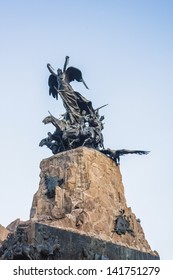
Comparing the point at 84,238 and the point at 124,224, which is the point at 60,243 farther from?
the point at 124,224

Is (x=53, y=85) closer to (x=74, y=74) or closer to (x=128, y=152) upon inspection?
(x=74, y=74)

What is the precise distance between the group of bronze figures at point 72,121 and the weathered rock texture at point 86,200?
59cm

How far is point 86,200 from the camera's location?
46.0 feet

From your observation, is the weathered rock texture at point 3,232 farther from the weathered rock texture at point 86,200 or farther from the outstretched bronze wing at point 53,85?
the outstretched bronze wing at point 53,85

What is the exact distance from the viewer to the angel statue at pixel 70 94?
1697 cm

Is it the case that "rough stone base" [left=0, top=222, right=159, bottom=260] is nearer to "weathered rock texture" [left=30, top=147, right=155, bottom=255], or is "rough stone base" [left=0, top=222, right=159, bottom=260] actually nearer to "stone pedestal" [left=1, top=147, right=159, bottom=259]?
"stone pedestal" [left=1, top=147, right=159, bottom=259]

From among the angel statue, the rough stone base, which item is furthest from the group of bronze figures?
the rough stone base

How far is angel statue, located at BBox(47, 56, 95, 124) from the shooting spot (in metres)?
17.0

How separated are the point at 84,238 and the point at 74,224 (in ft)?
1.88

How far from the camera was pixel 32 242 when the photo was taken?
11.7 m

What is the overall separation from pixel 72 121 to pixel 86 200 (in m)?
3.60
